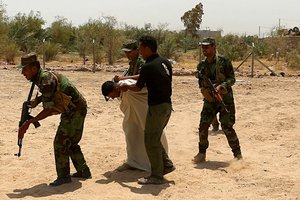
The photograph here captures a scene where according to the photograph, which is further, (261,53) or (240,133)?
(261,53)

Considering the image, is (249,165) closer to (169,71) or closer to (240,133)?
(169,71)

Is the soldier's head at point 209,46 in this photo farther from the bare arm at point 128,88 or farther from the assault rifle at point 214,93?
the bare arm at point 128,88

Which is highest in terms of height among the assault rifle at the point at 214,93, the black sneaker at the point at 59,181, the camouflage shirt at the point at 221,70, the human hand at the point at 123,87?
the camouflage shirt at the point at 221,70

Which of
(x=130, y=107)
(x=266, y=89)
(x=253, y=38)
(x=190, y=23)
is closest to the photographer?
(x=130, y=107)

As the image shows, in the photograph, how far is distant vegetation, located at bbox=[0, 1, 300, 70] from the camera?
2681 cm

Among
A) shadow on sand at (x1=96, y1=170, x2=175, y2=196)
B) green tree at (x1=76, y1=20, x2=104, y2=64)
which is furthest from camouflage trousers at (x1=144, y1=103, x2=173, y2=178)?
green tree at (x1=76, y1=20, x2=104, y2=64)

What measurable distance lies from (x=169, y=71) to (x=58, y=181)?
1.76 metres

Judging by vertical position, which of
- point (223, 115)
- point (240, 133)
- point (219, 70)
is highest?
point (219, 70)

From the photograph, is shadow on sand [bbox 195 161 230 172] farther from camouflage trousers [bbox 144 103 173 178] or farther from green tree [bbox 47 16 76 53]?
green tree [bbox 47 16 76 53]

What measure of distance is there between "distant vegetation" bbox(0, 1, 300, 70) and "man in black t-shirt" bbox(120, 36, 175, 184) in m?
15.8

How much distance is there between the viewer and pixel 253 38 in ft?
133

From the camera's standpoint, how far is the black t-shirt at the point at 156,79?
5355 mm

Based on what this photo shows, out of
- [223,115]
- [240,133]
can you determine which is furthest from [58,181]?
[240,133]

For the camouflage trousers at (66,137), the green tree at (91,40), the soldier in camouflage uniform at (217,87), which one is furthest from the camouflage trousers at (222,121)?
the green tree at (91,40)
